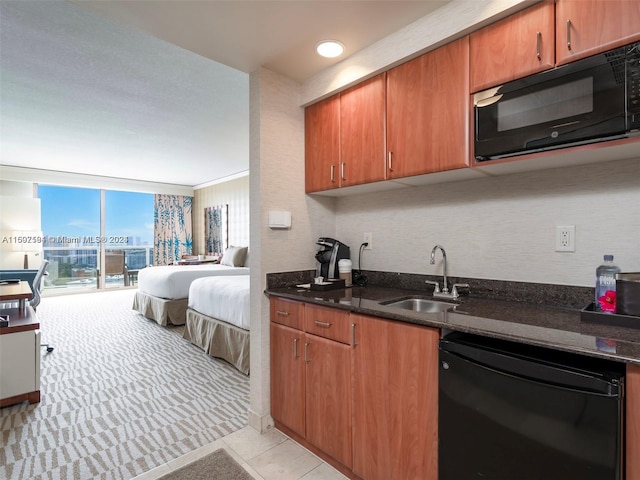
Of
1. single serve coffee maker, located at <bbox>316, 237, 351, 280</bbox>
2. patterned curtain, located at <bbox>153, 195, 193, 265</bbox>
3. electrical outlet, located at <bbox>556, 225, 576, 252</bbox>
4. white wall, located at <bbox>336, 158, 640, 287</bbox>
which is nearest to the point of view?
white wall, located at <bbox>336, 158, 640, 287</bbox>

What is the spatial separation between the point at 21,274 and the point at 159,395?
125 inches

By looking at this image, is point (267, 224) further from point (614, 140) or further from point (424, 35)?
point (614, 140)

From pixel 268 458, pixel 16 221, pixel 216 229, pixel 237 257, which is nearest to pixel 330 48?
pixel 268 458

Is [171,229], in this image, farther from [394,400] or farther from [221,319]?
[394,400]

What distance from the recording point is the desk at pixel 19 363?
2.39 meters

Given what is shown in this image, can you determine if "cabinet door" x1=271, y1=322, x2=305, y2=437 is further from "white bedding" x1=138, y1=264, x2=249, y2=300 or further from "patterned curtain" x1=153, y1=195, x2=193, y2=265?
"patterned curtain" x1=153, y1=195, x2=193, y2=265

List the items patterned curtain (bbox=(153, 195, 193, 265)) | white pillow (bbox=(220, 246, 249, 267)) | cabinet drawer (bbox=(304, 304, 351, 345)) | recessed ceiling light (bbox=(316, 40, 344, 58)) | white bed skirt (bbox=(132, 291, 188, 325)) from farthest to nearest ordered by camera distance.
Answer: patterned curtain (bbox=(153, 195, 193, 265)) < white pillow (bbox=(220, 246, 249, 267)) < white bed skirt (bbox=(132, 291, 188, 325)) < recessed ceiling light (bbox=(316, 40, 344, 58)) < cabinet drawer (bbox=(304, 304, 351, 345))

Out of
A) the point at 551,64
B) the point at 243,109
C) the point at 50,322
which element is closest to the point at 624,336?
the point at 551,64

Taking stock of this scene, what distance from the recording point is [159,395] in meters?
2.63

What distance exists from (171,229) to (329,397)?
7876 millimetres

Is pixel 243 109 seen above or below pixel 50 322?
above

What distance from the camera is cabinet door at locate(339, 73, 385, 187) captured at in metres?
1.91

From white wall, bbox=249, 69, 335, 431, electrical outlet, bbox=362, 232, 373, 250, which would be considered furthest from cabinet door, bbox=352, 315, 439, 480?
electrical outlet, bbox=362, 232, 373, 250

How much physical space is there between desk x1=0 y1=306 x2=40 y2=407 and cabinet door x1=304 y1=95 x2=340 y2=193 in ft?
7.84
